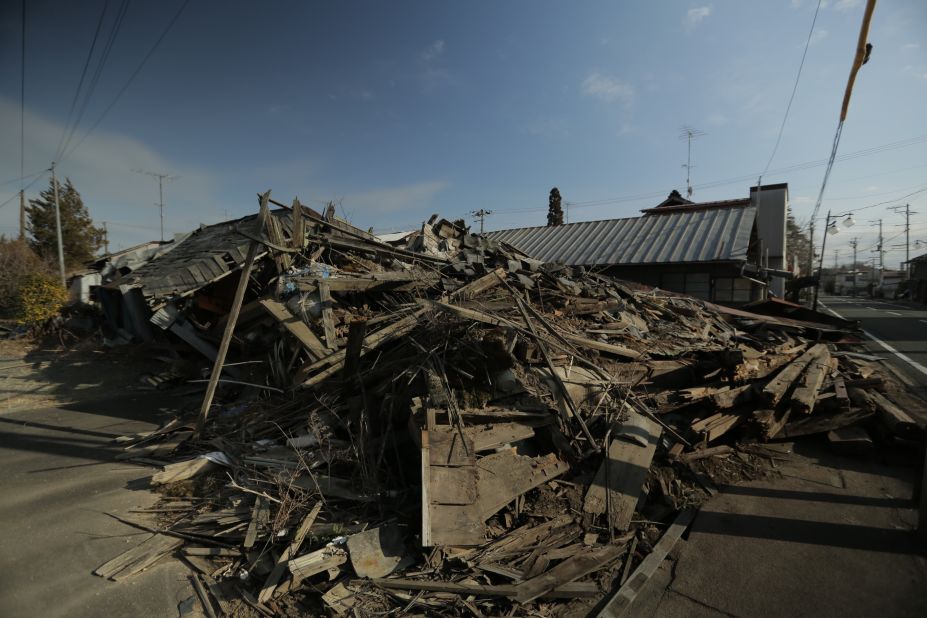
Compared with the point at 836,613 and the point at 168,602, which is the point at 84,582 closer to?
the point at 168,602

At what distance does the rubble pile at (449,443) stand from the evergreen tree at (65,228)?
33.0 meters

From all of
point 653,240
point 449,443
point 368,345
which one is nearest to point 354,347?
point 368,345

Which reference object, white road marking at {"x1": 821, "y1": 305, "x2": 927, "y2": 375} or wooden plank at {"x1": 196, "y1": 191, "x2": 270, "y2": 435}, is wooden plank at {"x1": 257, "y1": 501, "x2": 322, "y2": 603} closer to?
wooden plank at {"x1": 196, "y1": 191, "x2": 270, "y2": 435}

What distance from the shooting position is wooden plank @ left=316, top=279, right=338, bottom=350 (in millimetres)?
6055

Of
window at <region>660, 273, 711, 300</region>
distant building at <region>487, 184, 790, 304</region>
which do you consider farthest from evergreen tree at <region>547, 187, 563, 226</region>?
window at <region>660, 273, 711, 300</region>

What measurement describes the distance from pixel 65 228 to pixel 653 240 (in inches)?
1536

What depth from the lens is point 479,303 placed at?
6051 mm

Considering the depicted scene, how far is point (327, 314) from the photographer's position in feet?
20.4

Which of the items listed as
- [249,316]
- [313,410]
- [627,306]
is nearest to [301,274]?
[249,316]

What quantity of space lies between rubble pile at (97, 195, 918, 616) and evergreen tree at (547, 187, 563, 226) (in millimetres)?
26101

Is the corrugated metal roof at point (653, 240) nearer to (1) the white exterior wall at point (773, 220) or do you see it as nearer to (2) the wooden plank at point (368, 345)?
(2) the wooden plank at point (368, 345)

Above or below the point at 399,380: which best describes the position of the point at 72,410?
below

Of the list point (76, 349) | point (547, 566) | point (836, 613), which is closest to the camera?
point (836, 613)

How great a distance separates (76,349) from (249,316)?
342 inches
